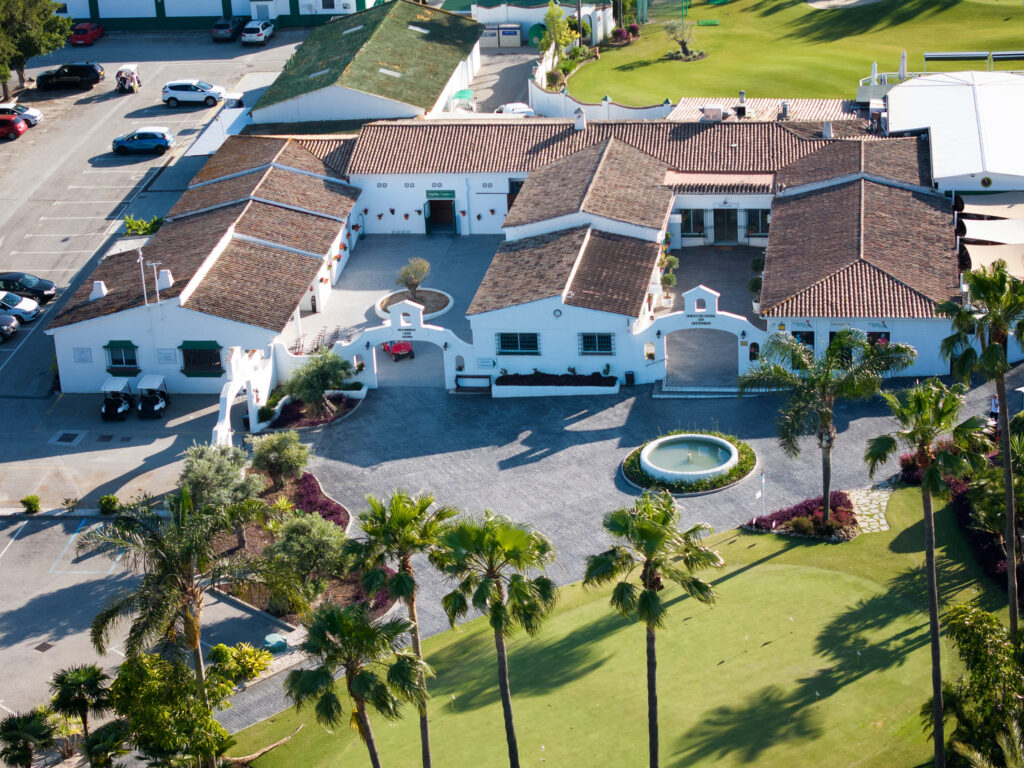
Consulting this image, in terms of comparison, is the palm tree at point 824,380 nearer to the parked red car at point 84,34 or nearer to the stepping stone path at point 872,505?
the stepping stone path at point 872,505

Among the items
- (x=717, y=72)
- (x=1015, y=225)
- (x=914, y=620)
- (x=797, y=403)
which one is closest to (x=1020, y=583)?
(x=914, y=620)

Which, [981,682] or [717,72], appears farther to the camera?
[717,72]

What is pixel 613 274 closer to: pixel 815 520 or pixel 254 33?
pixel 815 520

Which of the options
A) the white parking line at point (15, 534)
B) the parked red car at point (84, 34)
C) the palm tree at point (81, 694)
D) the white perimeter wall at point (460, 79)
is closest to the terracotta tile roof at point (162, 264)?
the white parking line at point (15, 534)

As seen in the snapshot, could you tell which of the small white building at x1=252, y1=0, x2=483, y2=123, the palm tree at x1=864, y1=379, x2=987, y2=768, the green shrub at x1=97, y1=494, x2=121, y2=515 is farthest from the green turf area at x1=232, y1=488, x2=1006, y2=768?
the small white building at x1=252, y1=0, x2=483, y2=123

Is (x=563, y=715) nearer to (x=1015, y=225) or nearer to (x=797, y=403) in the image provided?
(x=797, y=403)
